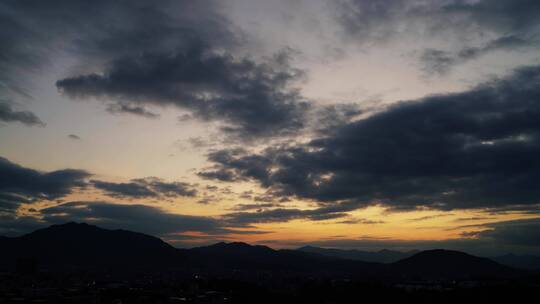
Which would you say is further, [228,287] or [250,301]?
[228,287]

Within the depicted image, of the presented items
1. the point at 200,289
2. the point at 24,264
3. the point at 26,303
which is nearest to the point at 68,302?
the point at 26,303

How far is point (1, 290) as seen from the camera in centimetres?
8400

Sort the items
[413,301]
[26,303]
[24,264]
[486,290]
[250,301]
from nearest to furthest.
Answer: [26,303], [250,301], [413,301], [486,290], [24,264]

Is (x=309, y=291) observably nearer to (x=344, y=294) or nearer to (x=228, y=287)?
Result: (x=344, y=294)

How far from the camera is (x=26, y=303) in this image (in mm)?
62906

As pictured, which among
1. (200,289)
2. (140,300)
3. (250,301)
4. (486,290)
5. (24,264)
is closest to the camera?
(140,300)

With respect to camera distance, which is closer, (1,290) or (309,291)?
(1,290)

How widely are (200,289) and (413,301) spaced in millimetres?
47489

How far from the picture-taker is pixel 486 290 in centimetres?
9206

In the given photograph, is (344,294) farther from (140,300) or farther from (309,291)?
(140,300)

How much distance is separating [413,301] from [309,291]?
2622cm

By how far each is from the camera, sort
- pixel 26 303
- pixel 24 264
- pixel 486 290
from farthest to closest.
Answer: pixel 24 264 < pixel 486 290 < pixel 26 303

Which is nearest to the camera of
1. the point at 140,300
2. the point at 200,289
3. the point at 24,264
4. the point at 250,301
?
the point at 140,300

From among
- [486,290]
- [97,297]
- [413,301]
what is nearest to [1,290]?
[97,297]
